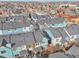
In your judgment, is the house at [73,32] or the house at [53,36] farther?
the house at [73,32]

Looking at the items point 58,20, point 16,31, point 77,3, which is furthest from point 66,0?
point 16,31

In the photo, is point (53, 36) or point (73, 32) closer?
point (53, 36)

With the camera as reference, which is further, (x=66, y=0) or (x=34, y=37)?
(x=66, y=0)

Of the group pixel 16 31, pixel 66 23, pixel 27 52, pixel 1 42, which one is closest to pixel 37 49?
pixel 27 52

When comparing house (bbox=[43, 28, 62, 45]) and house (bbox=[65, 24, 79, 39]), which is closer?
house (bbox=[43, 28, 62, 45])

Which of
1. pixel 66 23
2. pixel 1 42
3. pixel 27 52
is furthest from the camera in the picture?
pixel 66 23

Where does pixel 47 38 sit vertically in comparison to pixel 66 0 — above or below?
below

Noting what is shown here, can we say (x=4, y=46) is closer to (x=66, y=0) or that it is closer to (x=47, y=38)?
(x=47, y=38)

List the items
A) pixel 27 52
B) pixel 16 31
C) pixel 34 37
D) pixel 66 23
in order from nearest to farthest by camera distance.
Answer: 1. pixel 27 52
2. pixel 34 37
3. pixel 16 31
4. pixel 66 23

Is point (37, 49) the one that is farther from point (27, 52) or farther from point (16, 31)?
point (16, 31)
